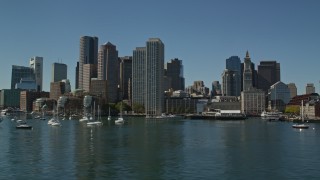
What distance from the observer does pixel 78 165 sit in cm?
6284

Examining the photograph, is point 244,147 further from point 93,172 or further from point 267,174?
point 93,172

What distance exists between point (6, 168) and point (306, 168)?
142 feet

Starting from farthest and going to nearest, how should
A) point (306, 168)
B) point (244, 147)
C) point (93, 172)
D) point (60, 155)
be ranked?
point (244, 147)
point (60, 155)
point (306, 168)
point (93, 172)

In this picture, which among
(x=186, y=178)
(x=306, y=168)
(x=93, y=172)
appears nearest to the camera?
(x=186, y=178)

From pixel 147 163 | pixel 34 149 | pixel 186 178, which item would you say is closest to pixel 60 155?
pixel 34 149

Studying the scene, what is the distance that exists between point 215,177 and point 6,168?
29738 mm

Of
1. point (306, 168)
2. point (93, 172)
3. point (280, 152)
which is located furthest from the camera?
point (280, 152)

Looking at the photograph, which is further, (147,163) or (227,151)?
(227,151)

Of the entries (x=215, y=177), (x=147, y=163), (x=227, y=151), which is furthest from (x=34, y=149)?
(x=215, y=177)

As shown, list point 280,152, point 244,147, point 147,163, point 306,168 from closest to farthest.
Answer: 1. point 306,168
2. point 147,163
3. point 280,152
4. point 244,147

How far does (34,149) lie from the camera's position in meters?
83.6

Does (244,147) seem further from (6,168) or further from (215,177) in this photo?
(6,168)

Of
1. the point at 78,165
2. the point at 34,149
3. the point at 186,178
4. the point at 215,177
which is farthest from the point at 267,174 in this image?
the point at 34,149

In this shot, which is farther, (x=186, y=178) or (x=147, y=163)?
(x=147, y=163)
